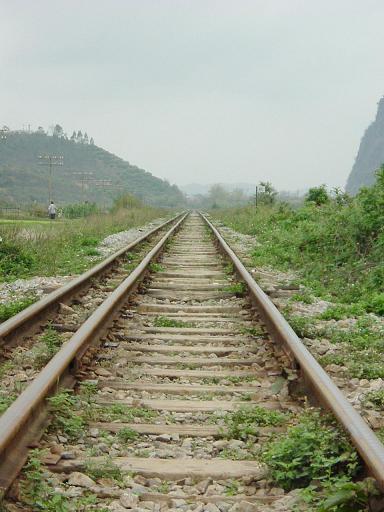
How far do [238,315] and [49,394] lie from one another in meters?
3.23

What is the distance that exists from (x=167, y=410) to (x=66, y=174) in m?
124

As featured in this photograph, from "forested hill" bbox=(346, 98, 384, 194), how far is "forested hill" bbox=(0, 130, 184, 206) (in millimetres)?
46662

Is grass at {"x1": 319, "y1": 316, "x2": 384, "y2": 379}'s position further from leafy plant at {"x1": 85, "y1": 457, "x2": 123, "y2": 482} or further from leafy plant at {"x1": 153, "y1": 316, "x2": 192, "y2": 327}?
leafy plant at {"x1": 85, "y1": 457, "x2": 123, "y2": 482}

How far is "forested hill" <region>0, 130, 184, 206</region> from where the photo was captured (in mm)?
103062

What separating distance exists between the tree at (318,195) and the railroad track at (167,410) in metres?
14.8

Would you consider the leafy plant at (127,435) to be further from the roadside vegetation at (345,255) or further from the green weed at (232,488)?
the roadside vegetation at (345,255)

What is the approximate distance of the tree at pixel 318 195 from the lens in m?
20.5

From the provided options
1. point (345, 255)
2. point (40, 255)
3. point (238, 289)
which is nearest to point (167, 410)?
point (238, 289)

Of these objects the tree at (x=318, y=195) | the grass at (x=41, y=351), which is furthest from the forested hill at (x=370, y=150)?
the grass at (x=41, y=351)

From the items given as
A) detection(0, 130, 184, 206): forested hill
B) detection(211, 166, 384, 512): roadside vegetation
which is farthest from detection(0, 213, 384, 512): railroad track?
Result: detection(0, 130, 184, 206): forested hill

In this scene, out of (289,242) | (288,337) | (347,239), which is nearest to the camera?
(288,337)

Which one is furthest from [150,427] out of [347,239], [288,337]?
[347,239]

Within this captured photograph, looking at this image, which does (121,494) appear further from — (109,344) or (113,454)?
(109,344)

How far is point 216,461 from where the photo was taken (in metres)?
3.07
